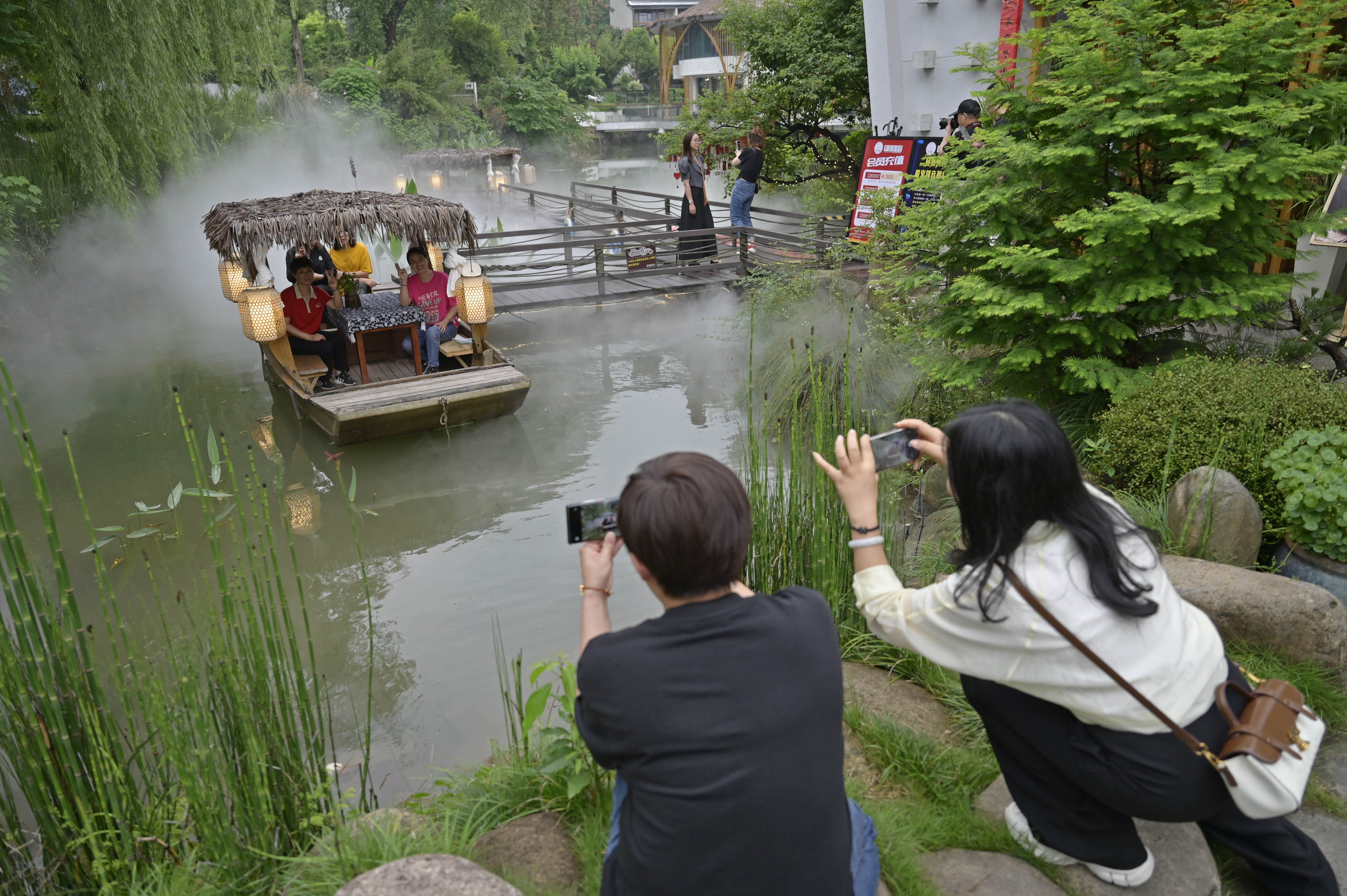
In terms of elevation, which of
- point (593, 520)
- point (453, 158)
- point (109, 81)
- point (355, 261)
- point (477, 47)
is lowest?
point (355, 261)

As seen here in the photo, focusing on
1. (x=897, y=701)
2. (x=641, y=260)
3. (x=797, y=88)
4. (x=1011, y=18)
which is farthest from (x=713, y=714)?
(x=797, y=88)

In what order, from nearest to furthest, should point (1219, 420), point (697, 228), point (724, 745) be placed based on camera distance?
1. point (724, 745)
2. point (1219, 420)
3. point (697, 228)

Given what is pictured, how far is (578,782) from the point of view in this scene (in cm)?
197

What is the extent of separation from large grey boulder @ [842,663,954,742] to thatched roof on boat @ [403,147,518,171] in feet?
58.2

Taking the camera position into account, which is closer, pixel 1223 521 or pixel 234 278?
pixel 1223 521

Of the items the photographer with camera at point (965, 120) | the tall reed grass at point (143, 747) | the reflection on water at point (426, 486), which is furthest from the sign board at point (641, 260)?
the tall reed grass at point (143, 747)

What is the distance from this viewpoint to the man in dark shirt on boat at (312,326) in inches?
255

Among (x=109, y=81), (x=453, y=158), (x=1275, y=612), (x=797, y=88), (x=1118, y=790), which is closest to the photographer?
(x=1118, y=790)

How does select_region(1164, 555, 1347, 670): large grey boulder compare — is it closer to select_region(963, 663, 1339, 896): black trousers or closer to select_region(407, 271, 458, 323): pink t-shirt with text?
select_region(963, 663, 1339, 896): black trousers

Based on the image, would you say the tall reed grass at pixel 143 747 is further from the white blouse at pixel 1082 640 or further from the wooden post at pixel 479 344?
the wooden post at pixel 479 344

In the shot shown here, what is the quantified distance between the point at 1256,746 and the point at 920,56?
844 cm

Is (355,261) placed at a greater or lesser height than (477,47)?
lesser

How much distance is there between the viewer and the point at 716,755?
118cm

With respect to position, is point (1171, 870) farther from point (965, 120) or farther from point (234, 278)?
point (234, 278)
